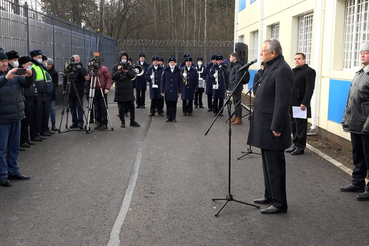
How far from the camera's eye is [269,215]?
5.68m

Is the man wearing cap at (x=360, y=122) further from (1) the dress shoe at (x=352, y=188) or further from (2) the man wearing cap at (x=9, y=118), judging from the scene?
(2) the man wearing cap at (x=9, y=118)

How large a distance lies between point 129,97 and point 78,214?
740cm

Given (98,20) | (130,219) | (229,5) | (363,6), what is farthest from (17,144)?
(229,5)

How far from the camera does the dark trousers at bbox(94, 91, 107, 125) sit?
12391 millimetres

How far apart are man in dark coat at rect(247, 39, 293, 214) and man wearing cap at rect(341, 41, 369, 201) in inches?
54.5

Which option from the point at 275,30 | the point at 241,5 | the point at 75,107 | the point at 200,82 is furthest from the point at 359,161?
the point at 241,5

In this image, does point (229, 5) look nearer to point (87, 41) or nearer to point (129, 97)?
point (87, 41)

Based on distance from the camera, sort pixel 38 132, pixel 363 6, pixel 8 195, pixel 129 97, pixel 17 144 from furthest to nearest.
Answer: pixel 129 97
pixel 38 132
pixel 363 6
pixel 17 144
pixel 8 195

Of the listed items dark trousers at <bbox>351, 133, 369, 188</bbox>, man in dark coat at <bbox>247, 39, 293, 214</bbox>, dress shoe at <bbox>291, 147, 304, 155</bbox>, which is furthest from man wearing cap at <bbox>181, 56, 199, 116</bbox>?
man in dark coat at <bbox>247, 39, 293, 214</bbox>

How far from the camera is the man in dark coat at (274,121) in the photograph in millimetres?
5527

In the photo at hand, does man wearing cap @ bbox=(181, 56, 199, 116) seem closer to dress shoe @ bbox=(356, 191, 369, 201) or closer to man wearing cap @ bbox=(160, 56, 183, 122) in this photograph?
man wearing cap @ bbox=(160, 56, 183, 122)

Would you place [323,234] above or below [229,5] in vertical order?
below

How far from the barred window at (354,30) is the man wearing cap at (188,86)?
594cm

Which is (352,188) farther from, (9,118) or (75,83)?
(75,83)
